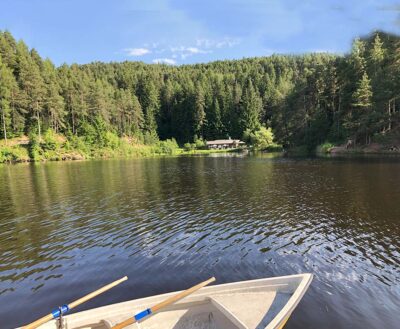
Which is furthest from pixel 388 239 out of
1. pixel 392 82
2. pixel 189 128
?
pixel 189 128

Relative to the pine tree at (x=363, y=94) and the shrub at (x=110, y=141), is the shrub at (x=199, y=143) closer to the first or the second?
the shrub at (x=110, y=141)

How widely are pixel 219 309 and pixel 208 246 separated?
294 inches

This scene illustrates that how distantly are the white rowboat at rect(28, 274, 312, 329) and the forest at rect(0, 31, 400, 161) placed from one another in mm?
67520

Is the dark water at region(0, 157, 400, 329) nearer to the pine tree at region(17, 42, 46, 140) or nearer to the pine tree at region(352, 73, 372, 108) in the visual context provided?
the pine tree at region(352, 73, 372, 108)

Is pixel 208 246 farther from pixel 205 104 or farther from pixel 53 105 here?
pixel 205 104

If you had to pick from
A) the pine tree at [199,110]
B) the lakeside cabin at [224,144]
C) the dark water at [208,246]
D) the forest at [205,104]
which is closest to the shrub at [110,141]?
the forest at [205,104]

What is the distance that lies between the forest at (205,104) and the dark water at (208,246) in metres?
50.5

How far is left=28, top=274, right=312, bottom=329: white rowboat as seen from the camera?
682 centimetres

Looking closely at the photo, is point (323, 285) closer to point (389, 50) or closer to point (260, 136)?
point (389, 50)

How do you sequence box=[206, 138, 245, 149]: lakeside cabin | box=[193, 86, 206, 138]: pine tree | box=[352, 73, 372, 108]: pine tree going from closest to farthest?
box=[352, 73, 372, 108]: pine tree, box=[206, 138, 245, 149]: lakeside cabin, box=[193, 86, 206, 138]: pine tree

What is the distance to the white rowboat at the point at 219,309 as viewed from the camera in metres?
6.82

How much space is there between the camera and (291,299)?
7.42 meters

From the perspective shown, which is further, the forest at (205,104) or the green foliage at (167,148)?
the green foliage at (167,148)

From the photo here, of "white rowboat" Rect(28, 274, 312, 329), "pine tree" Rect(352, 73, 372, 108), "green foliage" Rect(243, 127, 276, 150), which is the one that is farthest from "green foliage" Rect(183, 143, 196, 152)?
"white rowboat" Rect(28, 274, 312, 329)
